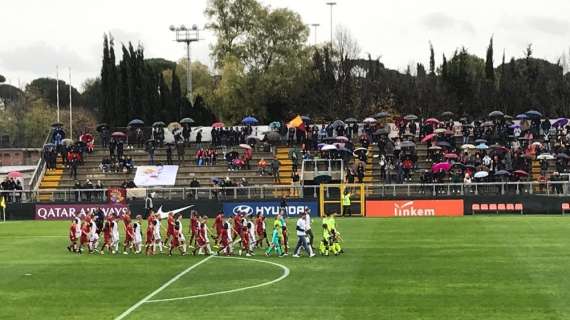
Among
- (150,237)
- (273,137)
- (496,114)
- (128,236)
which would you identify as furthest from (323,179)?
(150,237)

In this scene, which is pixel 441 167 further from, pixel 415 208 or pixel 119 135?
pixel 119 135

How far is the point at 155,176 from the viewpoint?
63.7m

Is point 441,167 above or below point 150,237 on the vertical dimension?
above

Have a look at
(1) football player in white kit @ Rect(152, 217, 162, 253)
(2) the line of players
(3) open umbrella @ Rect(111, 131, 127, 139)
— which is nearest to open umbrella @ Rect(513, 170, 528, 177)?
(2) the line of players

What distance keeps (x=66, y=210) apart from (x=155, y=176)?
979 centimetres

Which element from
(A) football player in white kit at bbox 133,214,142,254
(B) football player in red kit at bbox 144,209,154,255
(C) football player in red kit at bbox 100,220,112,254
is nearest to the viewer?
(B) football player in red kit at bbox 144,209,154,255

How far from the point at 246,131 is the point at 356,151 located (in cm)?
1038

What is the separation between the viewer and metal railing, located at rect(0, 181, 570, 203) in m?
51.0

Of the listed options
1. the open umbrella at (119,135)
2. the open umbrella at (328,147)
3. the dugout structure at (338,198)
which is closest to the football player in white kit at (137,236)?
the dugout structure at (338,198)

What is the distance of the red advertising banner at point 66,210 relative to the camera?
54375 mm

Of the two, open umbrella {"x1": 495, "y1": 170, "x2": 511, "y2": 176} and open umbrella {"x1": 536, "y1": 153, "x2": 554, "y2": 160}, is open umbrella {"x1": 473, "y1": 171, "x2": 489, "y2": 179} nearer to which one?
open umbrella {"x1": 495, "y1": 170, "x2": 511, "y2": 176}

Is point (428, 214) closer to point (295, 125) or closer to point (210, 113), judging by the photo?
point (295, 125)

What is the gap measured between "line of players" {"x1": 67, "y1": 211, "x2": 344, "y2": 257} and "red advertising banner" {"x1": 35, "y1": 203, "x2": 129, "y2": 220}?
1734 cm

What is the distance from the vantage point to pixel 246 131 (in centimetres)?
6788
